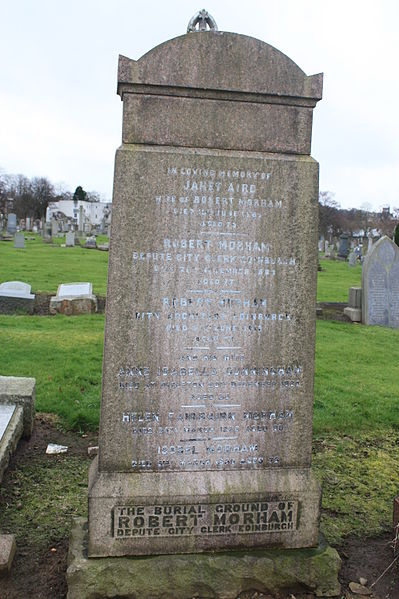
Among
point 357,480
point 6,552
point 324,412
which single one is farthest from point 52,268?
point 6,552

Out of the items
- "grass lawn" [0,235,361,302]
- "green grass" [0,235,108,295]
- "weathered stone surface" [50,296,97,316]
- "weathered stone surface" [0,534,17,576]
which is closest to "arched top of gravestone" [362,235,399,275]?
"grass lawn" [0,235,361,302]

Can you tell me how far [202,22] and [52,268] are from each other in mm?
17007

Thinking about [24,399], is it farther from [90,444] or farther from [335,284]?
[335,284]

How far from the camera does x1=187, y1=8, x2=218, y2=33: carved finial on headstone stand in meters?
3.37

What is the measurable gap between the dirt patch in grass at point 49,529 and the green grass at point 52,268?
370 inches

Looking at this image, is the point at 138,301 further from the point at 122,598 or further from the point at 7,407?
the point at 7,407

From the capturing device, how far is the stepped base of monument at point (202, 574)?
3.11 metres

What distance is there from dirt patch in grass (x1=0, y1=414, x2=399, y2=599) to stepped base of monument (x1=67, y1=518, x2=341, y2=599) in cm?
13

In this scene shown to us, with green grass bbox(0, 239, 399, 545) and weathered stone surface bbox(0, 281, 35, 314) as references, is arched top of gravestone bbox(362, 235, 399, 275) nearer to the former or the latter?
green grass bbox(0, 239, 399, 545)

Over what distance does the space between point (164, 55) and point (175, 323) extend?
1529mm

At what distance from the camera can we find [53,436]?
18.2 feet

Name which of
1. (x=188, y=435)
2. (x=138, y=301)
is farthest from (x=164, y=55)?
(x=188, y=435)

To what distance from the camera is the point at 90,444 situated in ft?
17.7

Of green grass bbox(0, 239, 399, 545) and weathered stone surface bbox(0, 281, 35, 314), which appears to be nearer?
green grass bbox(0, 239, 399, 545)
